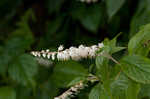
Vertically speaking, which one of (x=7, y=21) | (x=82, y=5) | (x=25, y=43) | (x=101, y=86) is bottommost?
Result: (x=101, y=86)

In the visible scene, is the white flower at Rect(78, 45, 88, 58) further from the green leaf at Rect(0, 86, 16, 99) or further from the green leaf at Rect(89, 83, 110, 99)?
the green leaf at Rect(0, 86, 16, 99)

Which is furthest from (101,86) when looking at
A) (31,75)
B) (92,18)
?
(92,18)

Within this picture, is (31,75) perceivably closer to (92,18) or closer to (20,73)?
(20,73)

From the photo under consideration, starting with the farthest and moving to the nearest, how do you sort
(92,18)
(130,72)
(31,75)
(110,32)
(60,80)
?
(110,32), (92,18), (31,75), (60,80), (130,72)

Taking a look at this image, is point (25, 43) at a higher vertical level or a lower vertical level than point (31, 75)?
higher

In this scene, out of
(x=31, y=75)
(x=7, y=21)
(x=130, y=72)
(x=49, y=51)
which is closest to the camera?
(x=130, y=72)

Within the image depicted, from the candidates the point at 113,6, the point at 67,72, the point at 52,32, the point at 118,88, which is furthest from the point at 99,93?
the point at 52,32

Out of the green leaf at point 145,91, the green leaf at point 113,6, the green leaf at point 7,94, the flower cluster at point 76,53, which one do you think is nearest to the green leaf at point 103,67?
the flower cluster at point 76,53

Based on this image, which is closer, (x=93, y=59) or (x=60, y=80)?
(x=93, y=59)
